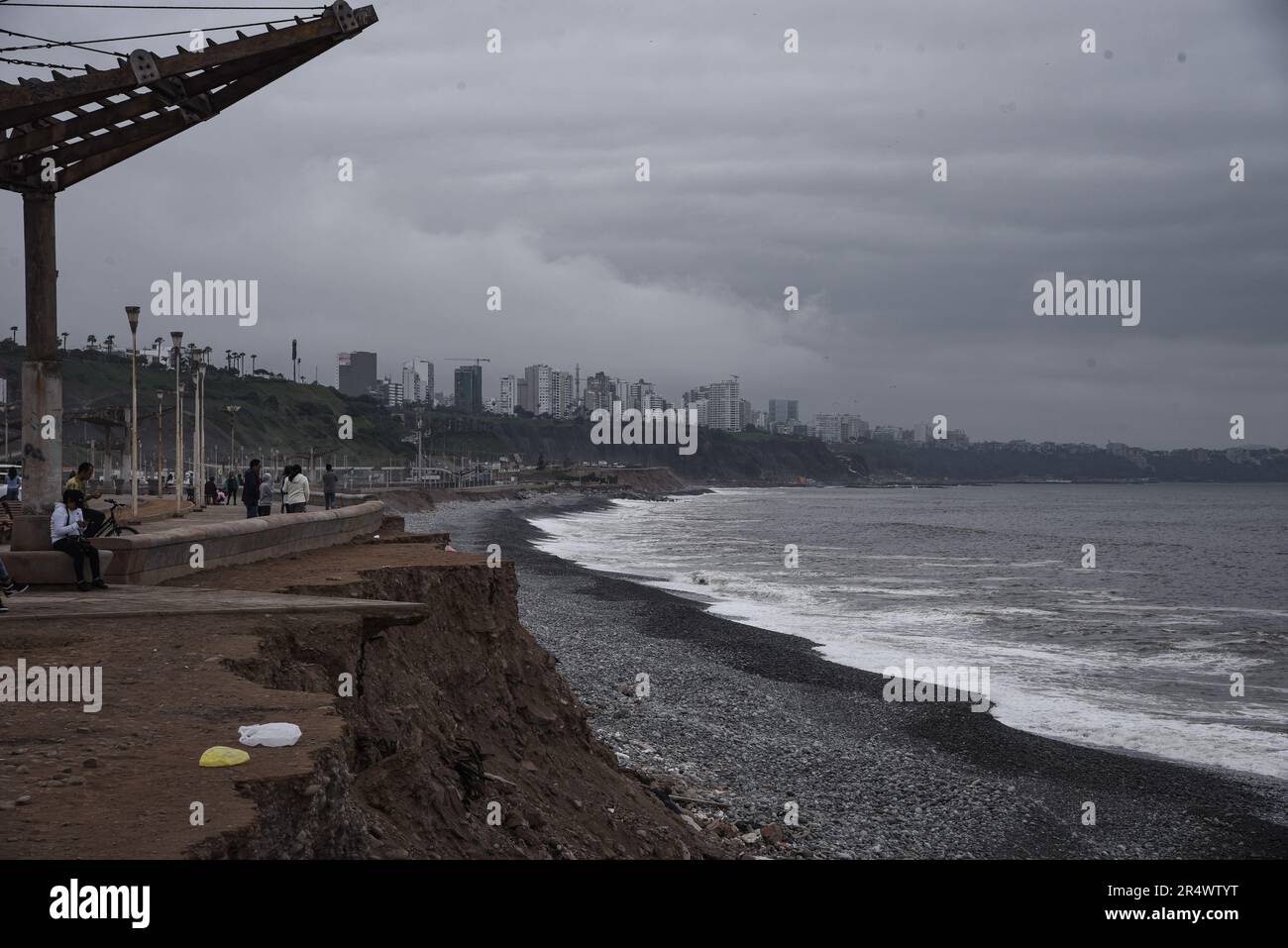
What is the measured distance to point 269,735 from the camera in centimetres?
663

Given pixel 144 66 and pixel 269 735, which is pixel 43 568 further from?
pixel 269 735

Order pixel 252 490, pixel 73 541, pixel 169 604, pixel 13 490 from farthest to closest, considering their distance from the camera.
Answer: pixel 13 490, pixel 252 490, pixel 73 541, pixel 169 604

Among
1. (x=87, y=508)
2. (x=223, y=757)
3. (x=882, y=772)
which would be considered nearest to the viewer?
(x=223, y=757)

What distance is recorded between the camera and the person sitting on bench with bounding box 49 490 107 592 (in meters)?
12.5

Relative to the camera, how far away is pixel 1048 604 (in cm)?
4034

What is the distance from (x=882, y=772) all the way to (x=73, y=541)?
36.5 ft

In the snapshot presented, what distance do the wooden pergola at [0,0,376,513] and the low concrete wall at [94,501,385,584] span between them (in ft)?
6.95

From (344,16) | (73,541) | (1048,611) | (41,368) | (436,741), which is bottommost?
(1048,611)

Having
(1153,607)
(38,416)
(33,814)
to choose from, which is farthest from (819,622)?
(33,814)

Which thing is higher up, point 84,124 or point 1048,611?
→ point 84,124

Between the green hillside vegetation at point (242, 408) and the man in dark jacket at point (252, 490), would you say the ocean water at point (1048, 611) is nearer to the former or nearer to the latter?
the man in dark jacket at point (252, 490)

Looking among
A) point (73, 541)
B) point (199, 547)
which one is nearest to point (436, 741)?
point (73, 541)
